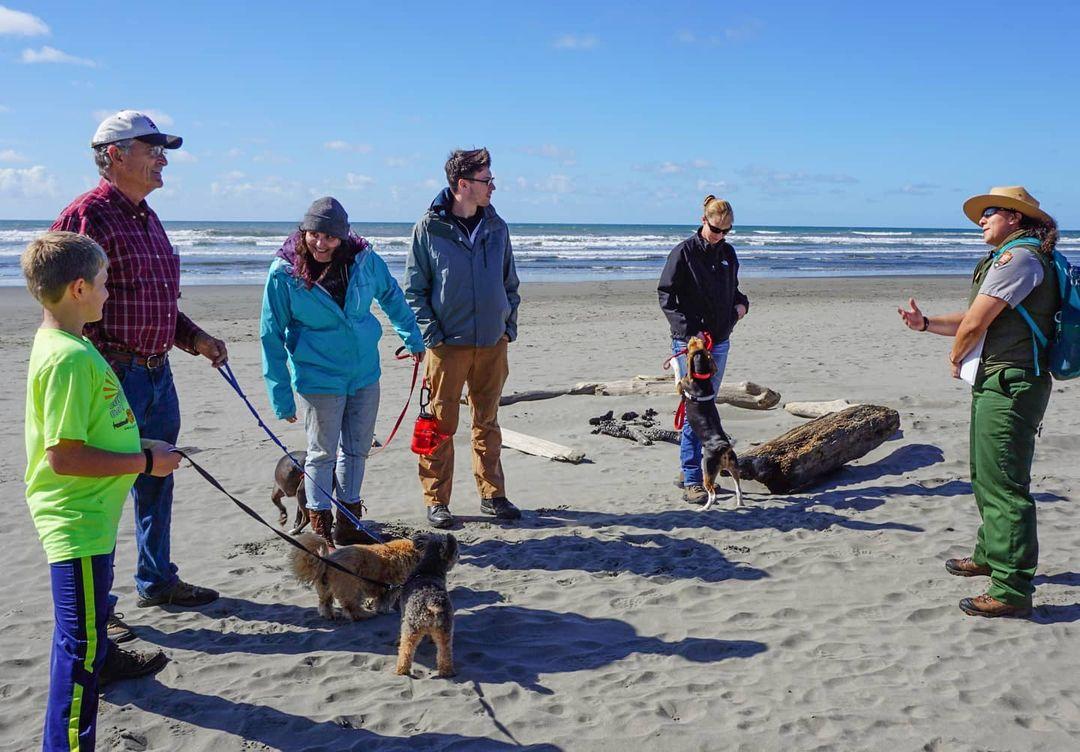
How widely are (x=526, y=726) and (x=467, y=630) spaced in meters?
0.94

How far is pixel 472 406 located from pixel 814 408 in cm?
425

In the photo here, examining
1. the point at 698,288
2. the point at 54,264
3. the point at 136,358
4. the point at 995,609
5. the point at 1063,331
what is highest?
the point at 54,264

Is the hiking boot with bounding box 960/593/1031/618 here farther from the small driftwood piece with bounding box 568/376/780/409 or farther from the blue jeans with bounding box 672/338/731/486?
the small driftwood piece with bounding box 568/376/780/409

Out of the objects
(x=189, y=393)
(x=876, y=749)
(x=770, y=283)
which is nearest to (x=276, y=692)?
(x=876, y=749)

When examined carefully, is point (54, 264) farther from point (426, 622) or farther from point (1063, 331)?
point (1063, 331)

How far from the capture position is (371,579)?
4367 millimetres

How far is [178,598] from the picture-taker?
4.49 meters

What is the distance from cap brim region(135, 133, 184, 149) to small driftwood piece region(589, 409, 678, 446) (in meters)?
5.24

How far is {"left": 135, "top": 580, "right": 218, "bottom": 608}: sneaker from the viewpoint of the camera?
448 cm

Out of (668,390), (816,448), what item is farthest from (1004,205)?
(668,390)

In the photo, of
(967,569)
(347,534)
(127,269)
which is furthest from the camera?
(347,534)

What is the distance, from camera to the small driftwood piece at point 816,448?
660cm

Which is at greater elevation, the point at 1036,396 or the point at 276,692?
the point at 1036,396

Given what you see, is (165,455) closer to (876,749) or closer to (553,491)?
(876,749)
